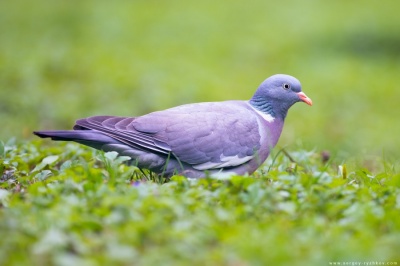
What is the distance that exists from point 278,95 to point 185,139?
92 cm

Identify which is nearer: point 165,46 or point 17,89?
point 17,89

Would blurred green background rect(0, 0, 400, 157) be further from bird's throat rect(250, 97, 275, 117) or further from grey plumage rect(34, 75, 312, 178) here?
grey plumage rect(34, 75, 312, 178)

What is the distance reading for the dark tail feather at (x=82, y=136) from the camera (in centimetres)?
445

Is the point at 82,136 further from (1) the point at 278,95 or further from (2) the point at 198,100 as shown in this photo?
(2) the point at 198,100

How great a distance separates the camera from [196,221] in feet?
11.0

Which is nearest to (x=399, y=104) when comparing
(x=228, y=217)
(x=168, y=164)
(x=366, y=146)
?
(x=366, y=146)

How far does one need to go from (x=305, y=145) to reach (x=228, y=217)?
2.75m

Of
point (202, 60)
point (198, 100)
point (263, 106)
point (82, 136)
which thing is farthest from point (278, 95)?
point (202, 60)

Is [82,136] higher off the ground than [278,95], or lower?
lower

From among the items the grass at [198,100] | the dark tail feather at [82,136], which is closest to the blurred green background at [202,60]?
the grass at [198,100]

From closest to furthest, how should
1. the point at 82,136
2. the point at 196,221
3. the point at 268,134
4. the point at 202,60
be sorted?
the point at 196,221 → the point at 82,136 → the point at 268,134 → the point at 202,60

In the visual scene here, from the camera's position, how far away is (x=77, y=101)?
9008 mm

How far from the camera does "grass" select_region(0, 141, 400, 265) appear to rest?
9.94 ft

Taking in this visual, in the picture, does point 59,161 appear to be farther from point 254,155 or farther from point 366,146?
point 366,146
